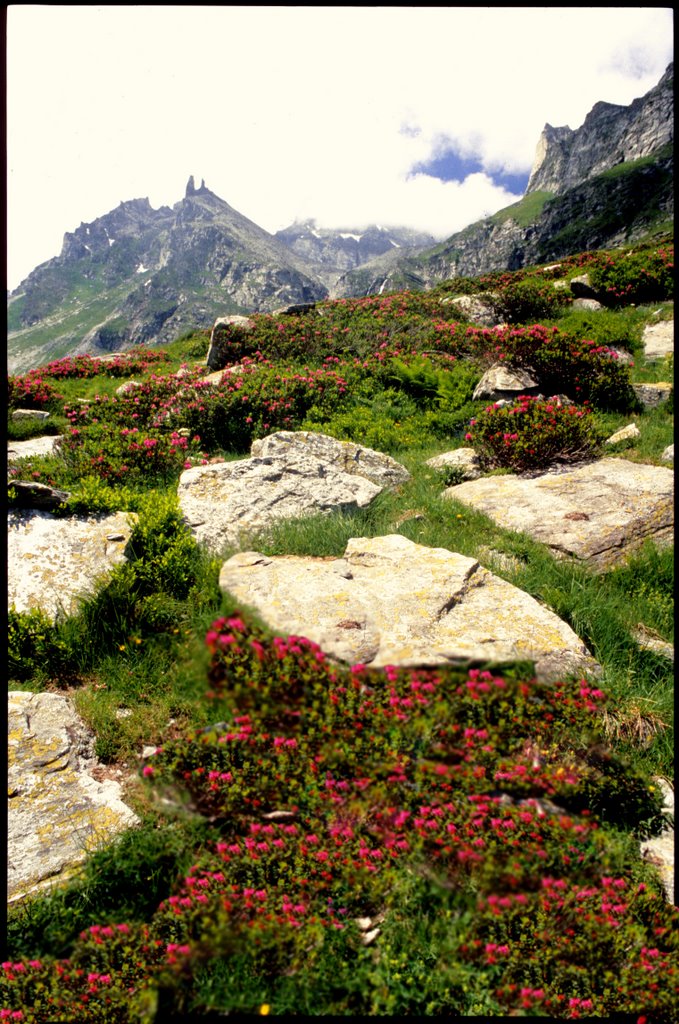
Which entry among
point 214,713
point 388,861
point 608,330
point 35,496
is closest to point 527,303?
point 608,330

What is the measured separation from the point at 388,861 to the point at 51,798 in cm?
229

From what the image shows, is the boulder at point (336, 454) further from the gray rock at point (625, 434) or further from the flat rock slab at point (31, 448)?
the flat rock slab at point (31, 448)

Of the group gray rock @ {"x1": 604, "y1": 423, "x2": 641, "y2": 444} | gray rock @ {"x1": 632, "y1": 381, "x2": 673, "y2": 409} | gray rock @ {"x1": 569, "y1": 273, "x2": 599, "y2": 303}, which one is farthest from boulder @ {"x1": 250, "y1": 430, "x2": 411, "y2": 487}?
gray rock @ {"x1": 569, "y1": 273, "x2": 599, "y2": 303}

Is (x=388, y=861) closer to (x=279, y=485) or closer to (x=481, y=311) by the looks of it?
(x=279, y=485)

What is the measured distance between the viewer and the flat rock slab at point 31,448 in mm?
8587

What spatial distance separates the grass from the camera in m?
2.46

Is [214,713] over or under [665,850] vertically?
over

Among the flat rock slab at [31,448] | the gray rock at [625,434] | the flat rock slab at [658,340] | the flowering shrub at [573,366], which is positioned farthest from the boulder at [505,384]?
the flat rock slab at [31,448]

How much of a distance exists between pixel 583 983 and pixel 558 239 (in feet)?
602

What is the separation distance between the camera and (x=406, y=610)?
399 cm

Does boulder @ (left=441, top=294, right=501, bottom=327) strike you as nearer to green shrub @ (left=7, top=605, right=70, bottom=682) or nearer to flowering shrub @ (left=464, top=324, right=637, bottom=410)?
flowering shrub @ (left=464, top=324, right=637, bottom=410)

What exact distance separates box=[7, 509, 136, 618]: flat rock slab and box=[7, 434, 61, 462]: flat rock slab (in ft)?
12.0

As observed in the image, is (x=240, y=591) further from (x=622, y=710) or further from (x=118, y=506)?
(x=622, y=710)

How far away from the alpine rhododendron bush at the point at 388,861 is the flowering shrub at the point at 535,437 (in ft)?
15.4
